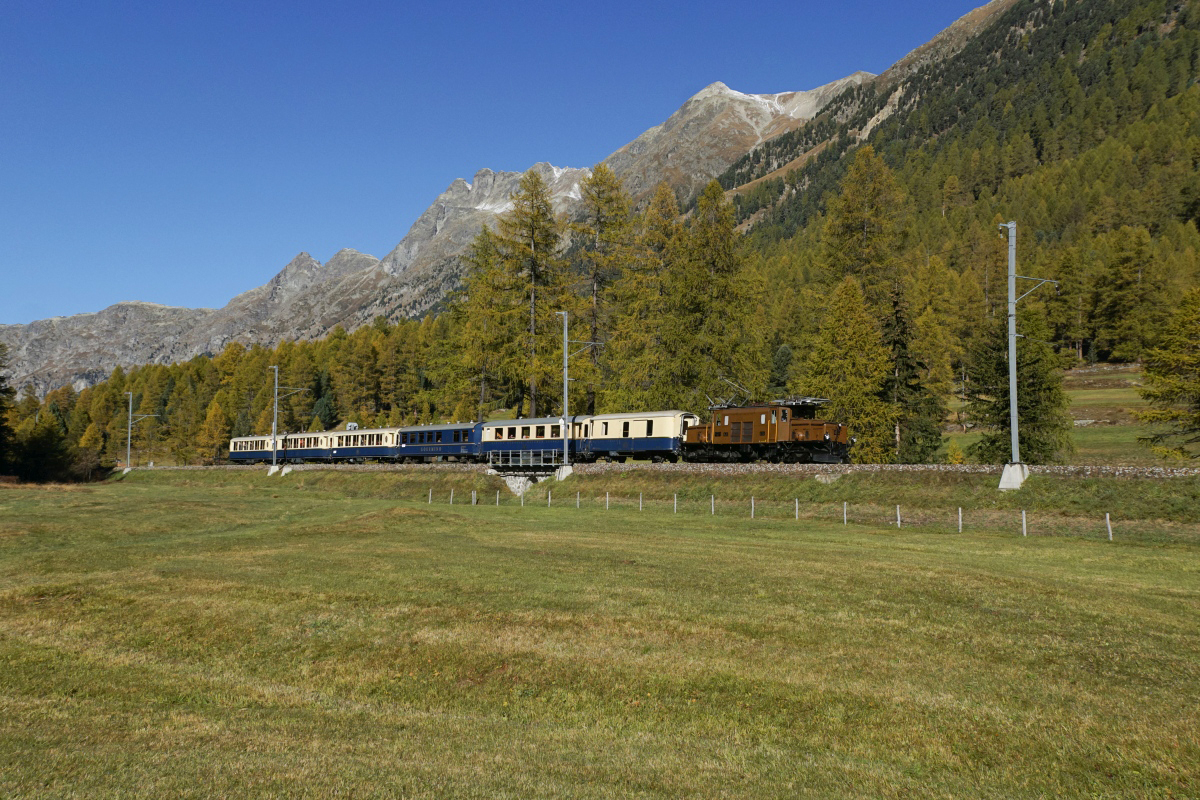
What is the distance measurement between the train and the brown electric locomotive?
0.18ft

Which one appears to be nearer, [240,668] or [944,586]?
[240,668]

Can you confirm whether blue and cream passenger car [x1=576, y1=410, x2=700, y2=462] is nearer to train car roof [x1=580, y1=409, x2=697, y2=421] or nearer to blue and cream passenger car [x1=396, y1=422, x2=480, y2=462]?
train car roof [x1=580, y1=409, x2=697, y2=421]

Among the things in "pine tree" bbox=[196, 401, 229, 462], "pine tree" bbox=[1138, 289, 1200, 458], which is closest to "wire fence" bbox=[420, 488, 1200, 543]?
"pine tree" bbox=[1138, 289, 1200, 458]

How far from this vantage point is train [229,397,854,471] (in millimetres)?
39344

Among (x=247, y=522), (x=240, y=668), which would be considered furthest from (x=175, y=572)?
(x=247, y=522)

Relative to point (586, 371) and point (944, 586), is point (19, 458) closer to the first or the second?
point (586, 371)

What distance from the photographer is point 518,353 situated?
5159 centimetres

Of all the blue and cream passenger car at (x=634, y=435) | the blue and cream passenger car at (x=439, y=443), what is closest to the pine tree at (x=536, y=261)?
the blue and cream passenger car at (x=634, y=435)

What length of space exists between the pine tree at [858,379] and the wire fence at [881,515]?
39.3ft

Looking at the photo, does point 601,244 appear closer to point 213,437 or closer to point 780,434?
point 780,434

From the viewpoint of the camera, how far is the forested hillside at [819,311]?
152 ft

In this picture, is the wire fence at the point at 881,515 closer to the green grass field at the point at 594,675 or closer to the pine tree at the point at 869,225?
the green grass field at the point at 594,675

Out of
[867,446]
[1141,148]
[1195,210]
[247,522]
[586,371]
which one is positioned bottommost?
[247,522]

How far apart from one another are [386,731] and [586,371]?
42.7 meters
